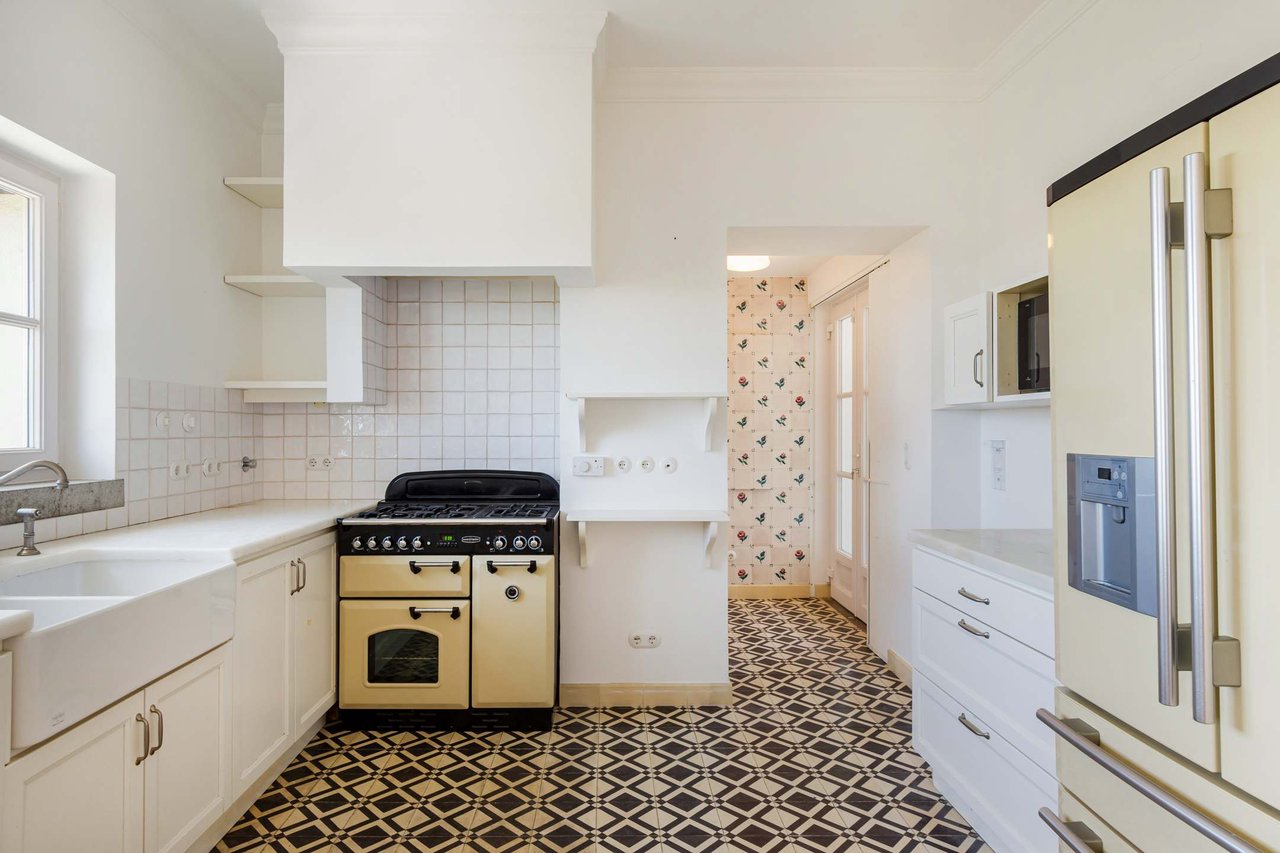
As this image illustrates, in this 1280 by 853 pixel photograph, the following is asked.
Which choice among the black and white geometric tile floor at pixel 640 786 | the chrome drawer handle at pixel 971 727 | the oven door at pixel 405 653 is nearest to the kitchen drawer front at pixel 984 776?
the chrome drawer handle at pixel 971 727

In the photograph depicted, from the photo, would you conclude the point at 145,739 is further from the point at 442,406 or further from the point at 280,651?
the point at 442,406

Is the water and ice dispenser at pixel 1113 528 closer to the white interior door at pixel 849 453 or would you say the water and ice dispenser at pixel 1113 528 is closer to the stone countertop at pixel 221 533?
the stone countertop at pixel 221 533

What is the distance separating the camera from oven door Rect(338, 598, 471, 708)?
250 centimetres

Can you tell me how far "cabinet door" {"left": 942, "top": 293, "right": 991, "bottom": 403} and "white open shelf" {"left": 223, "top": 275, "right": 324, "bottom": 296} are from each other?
265 cm

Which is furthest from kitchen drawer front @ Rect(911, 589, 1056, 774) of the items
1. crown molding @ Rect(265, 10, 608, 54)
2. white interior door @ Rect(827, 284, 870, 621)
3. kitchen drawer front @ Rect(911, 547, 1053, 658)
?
crown molding @ Rect(265, 10, 608, 54)

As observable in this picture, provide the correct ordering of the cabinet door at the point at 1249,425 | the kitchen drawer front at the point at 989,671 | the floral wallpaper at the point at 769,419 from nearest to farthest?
the cabinet door at the point at 1249,425 < the kitchen drawer front at the point at 989,671 < the floral wallpaper at the point at 769,419

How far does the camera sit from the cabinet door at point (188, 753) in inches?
60.1

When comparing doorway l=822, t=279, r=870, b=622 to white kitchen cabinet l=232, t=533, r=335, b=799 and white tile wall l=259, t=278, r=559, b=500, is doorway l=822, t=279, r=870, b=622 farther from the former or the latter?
white kitchen cabinet l=232, t=533, r=335, b=799

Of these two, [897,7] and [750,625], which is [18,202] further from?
[750,625]

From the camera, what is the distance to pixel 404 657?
8.29 ft

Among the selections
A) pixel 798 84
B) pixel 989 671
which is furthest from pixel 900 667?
pixel 798 84

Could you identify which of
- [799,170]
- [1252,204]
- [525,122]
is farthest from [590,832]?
[799,170]

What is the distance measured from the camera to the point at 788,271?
171 inches

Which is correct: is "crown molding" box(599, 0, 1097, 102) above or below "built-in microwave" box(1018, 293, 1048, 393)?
above
